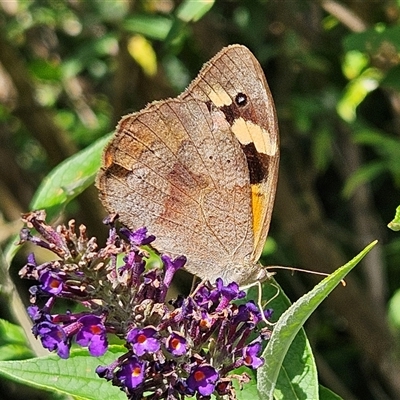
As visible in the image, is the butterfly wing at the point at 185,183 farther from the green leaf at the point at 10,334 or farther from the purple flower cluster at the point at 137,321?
the green leaf at the point at 10,334

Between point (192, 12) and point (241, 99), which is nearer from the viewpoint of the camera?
point (241, 99)

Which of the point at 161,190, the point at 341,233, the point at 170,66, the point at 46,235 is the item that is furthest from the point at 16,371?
the point at 170,66

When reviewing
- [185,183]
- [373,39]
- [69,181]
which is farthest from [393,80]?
[69,181]

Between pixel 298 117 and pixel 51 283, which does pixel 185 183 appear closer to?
pixel 51 283

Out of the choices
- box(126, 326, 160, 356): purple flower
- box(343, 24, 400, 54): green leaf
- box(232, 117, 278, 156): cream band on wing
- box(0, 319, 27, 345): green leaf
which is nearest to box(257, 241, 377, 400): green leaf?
box(126, 326, 160, 356): purple flower

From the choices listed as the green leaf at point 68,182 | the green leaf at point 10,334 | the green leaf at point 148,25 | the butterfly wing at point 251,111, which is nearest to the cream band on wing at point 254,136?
the butterfly wing at point 251,111

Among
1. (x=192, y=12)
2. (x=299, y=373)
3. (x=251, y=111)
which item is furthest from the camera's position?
(x=192, y=12)

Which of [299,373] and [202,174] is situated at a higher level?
[202,174]
